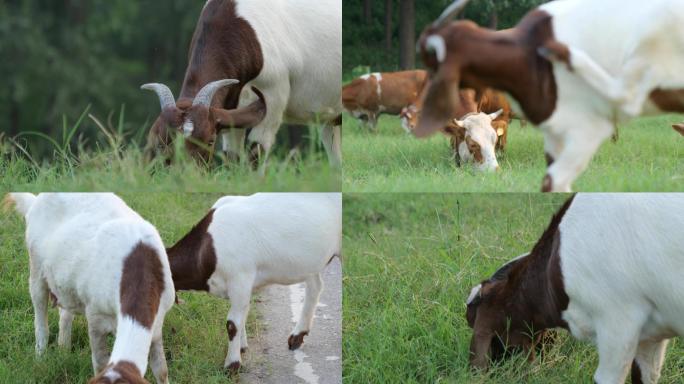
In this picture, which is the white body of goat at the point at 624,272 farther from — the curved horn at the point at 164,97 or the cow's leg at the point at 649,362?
the curved horn at the point at 164,97

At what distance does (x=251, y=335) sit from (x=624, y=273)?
2.75 metres

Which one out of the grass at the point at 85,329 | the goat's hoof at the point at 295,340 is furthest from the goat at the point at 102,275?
the goat's hoof at the point at 295,340

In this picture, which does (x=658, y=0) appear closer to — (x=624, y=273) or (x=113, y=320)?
(x=624, y=273)

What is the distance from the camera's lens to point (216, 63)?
510 centimetres

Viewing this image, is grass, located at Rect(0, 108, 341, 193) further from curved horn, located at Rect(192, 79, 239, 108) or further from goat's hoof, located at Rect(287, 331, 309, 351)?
goat's hoof, located at Rect(287, 331, 309, 351)

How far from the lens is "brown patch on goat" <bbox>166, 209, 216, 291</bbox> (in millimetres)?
5535

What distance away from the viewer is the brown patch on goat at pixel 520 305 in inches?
185

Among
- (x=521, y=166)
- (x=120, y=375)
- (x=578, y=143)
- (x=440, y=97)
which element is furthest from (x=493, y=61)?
(x=120, y=375)

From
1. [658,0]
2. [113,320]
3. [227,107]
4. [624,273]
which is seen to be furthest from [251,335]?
[658,0]

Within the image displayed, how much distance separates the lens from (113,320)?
197 inches

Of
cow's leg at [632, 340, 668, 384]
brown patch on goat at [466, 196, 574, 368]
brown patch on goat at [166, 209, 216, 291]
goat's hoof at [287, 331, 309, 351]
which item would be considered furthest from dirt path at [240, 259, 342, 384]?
cow's leg at [632, 340, 668, 384]

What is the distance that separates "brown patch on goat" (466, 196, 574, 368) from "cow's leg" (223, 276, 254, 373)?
127cm

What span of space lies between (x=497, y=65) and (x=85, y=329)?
11.5ft

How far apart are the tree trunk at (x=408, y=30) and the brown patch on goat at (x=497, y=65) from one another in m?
0.76
